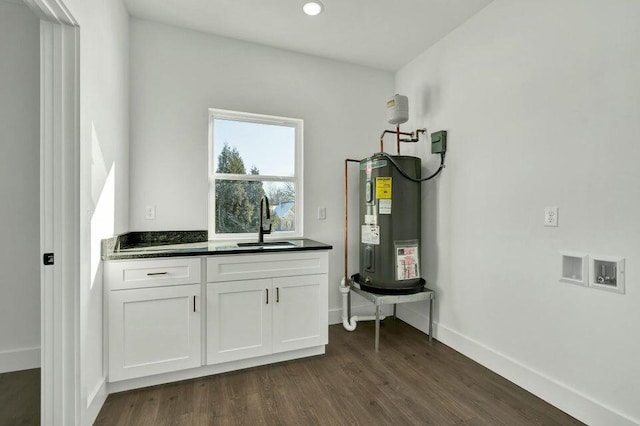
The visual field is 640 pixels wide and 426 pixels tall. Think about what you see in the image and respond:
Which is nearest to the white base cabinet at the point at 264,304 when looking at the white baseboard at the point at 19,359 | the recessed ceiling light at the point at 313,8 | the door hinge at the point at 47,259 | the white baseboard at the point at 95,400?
the white baseboard at the point at 95,400

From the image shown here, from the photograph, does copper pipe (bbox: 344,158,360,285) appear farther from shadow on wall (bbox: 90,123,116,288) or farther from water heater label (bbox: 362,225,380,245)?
shadow on wall (bbox: 90,123,116,288)

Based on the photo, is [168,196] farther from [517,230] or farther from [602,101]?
[602,101]

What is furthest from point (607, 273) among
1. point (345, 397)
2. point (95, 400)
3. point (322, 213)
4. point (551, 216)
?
point (95, 400)

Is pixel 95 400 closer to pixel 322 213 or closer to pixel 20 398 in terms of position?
pixel 20 398

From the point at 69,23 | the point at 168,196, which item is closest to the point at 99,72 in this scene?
the point at 69,23

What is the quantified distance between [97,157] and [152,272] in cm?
78

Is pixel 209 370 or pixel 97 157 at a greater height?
pixel 97 157

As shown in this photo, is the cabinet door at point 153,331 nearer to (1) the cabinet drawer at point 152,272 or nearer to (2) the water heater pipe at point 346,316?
(1) the cabinet drawer at point 152,272

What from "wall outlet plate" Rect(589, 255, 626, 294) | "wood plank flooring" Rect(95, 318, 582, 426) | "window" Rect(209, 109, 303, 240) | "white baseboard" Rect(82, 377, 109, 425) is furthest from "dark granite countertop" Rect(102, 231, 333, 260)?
"wall outlet plate" Rect(589, 255, 626, 294)

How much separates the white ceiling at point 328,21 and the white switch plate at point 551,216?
1.63 meters

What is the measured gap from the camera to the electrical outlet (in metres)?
2.48

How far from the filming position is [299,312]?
7.78ft

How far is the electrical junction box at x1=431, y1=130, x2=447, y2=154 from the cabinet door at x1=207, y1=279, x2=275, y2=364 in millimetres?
1868

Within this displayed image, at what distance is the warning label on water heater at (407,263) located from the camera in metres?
2.62
